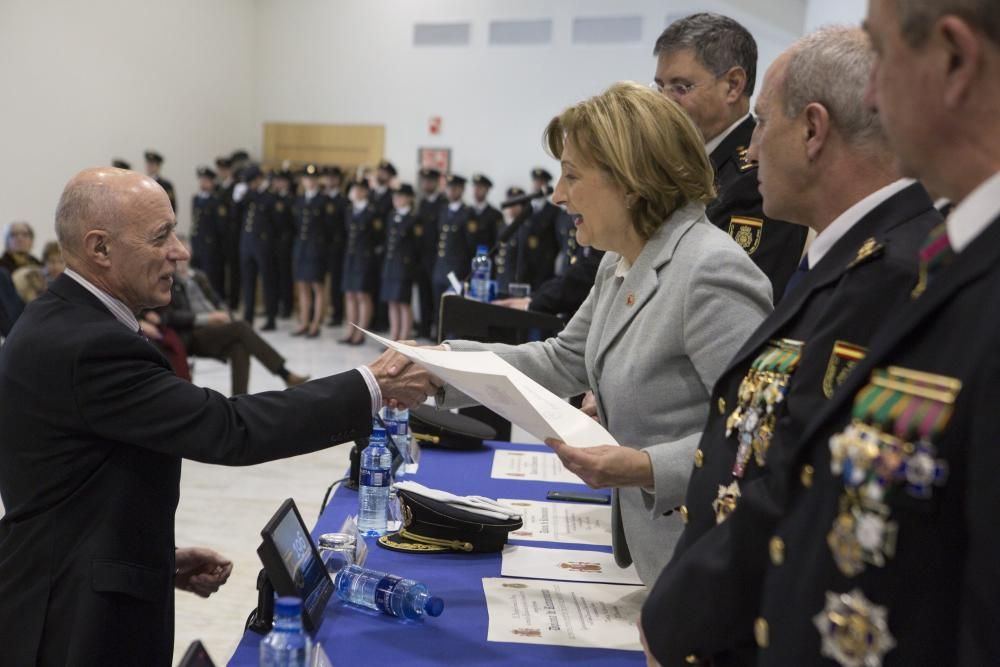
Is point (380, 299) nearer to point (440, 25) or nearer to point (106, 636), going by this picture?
point (440, 25)

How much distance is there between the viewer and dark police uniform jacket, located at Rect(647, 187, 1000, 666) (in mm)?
767

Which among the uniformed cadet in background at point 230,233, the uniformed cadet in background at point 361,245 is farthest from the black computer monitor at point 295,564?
the uniformed cadet in background at point 230,233

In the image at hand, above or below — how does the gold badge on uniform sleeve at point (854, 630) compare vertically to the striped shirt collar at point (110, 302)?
below

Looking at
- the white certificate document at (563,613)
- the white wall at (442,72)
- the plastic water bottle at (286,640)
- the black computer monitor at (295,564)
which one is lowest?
the white certificate document at (563,613)

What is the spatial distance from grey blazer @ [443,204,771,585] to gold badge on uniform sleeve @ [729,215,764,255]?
2.22 ft

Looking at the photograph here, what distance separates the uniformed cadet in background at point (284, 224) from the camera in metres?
11.9

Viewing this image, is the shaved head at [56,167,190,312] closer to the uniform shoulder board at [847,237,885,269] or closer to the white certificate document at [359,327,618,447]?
the white certificate document at [359,327,618,447]

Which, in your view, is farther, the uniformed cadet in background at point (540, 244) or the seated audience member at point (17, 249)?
the uniformed cadet in background at point (540, 244)

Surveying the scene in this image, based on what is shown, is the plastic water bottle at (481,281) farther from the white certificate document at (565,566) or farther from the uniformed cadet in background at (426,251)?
the uniformed cadet in background at (426,251)

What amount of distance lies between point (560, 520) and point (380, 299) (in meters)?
8.98

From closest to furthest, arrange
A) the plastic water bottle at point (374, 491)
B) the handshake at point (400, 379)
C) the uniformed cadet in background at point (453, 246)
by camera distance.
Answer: the handshake at point (400, 379) → the plastic water bottle at point (374, 491) → the uniformed cadet in background at point (453, 246)

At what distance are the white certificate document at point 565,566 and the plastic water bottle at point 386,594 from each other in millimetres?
263

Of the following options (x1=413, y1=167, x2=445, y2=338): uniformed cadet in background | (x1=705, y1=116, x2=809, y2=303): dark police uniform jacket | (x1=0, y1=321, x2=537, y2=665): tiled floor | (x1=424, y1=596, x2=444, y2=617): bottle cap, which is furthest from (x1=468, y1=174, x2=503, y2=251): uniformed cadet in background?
(x1=424, y1=596, x2=444, y2=617): bottle cap

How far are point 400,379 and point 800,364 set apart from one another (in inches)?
42.6
